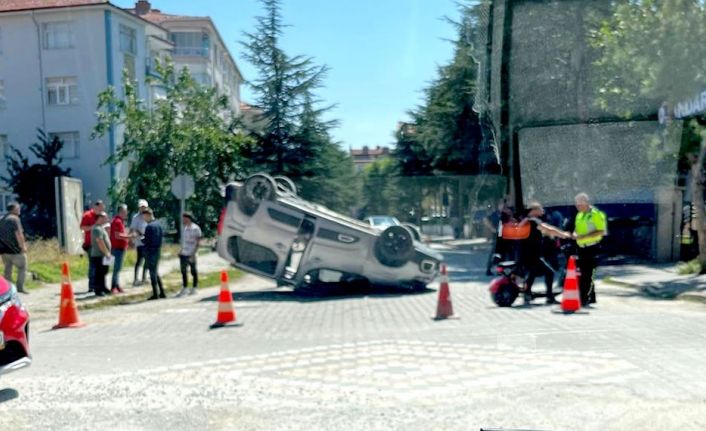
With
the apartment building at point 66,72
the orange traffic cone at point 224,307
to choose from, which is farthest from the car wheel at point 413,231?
the apartment building at point 66,72

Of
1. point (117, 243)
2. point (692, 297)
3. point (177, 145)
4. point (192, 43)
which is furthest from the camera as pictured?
point (192, 43)

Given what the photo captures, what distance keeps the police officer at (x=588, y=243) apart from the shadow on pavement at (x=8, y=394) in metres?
8.27

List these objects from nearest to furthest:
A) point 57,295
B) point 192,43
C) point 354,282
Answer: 1. point 354,282
2. point 57,295
3. point 192,43

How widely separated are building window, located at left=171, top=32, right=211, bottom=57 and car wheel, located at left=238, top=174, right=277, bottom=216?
4703 centimetres

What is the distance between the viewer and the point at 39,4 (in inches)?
1665

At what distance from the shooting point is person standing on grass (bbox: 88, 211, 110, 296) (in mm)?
15219

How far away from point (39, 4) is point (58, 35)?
173cm

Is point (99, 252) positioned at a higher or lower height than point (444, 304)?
higher

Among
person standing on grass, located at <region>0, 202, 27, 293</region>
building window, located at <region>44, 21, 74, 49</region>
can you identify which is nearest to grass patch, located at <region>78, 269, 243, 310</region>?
person standing on grass, located at <region>0, 202, 27, 293</region>

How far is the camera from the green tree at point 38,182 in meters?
41.2

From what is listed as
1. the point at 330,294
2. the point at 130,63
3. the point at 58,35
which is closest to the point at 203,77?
the point at 130,63

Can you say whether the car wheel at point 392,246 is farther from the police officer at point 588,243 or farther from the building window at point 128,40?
the building window at point 128,40

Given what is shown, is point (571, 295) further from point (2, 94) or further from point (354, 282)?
point (2, 94)

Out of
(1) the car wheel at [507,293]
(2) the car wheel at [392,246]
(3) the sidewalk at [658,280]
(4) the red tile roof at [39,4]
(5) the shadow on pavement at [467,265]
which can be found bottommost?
(5) the shadow on pavement at [467,265]
